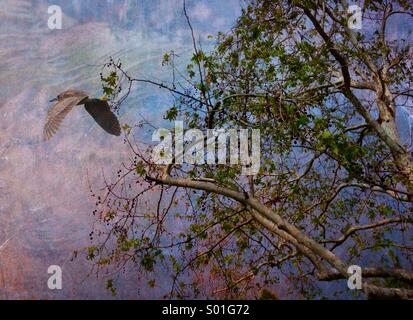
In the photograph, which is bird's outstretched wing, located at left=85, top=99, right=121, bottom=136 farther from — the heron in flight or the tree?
the tree

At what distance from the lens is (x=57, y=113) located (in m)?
7.91

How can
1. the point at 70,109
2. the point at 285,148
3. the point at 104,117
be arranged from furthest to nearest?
the point at 70,109
the point at 104,117
the point at 285,148

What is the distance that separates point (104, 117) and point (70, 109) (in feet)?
1.47

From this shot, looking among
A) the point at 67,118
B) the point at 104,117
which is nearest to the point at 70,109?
the point at 67,118

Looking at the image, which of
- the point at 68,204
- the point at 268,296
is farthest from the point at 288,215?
the point at 68,204

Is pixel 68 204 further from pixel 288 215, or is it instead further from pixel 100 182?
pixel 288 215

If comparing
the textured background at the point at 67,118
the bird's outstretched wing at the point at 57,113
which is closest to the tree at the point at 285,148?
the textured background at the point at 67,118

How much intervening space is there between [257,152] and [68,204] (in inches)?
120

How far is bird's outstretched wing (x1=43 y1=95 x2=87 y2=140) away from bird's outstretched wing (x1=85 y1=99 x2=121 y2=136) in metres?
0.15

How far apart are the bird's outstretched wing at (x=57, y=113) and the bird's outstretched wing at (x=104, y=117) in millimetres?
148

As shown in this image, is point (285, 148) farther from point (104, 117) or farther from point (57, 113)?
point (57, 113)

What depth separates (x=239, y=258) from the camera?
20.4 ft

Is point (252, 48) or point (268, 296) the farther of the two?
point (268, 296)

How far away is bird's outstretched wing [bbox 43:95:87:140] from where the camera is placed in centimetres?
781
